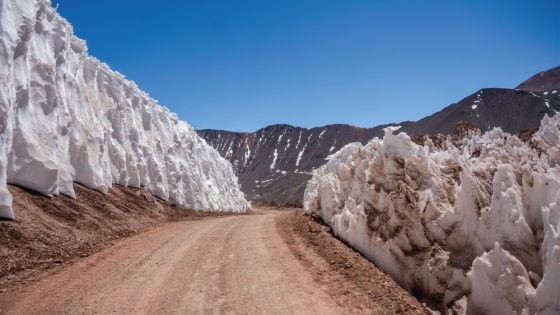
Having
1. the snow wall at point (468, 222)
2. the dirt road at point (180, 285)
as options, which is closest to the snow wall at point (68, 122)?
the dirt road at point (180, 285)

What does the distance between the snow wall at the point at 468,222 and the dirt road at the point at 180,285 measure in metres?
2.21

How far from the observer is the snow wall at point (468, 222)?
598cm

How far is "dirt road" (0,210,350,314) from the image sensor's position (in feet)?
22.4

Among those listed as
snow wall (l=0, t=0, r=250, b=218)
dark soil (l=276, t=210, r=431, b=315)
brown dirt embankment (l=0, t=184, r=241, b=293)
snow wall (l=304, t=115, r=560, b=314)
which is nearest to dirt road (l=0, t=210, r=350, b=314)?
dark soil (l=276, t=210, r=431, b=315)

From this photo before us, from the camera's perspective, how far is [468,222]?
7.62 meters

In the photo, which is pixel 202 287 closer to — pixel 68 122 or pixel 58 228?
pixel 58 228

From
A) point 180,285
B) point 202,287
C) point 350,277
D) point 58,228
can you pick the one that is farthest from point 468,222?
point 58,228

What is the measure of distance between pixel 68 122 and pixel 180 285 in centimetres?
1124

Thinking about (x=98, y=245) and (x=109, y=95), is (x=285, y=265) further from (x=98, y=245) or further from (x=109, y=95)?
(x=109, y=95)

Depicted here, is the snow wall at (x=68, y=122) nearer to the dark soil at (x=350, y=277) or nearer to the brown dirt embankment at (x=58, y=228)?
the brown dirt embankment at (x=58, y=228)

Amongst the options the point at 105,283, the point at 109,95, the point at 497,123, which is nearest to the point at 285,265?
the point at 105,283

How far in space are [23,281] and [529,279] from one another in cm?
1009

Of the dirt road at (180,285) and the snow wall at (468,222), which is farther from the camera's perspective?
the dirt road at (180,285)

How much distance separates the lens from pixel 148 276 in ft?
28.6
